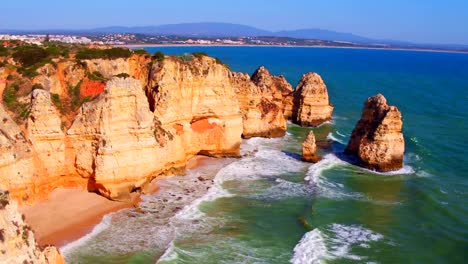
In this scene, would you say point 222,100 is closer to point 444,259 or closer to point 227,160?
point 227,160

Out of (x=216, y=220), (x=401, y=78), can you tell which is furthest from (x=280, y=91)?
(x=401, y=78)

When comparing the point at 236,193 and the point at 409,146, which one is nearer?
the point at 236,193

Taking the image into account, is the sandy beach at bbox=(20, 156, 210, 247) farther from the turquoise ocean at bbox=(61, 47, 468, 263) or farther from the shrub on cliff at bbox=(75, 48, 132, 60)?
the shrub on cliff at bbox=(75, 48, 132, 60)

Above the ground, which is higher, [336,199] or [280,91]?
[280,91]

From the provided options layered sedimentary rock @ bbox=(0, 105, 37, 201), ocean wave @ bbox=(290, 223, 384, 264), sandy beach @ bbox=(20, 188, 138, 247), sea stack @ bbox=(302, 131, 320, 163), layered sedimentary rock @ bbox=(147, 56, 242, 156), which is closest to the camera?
layered sedimentary rock @ bbox=(0, 105, 37, 201)

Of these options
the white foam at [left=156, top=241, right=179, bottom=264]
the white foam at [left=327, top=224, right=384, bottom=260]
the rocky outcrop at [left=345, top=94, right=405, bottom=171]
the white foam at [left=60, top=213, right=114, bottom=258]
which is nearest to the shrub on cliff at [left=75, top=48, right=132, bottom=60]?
the white foam at [left=60, top=213, right=114, bottom=258]
